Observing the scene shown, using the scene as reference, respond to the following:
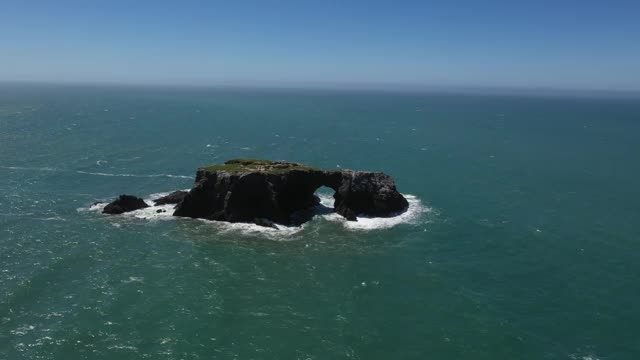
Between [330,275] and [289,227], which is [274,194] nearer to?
[289,227]

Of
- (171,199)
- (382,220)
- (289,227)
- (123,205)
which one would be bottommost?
(289,227)

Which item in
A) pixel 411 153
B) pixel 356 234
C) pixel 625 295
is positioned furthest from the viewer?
pixel 411 153

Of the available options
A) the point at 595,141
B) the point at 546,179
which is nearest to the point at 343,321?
the point at 546,179

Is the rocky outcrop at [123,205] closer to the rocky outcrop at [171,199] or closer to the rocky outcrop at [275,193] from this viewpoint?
the rocky outcrop at [171,199]

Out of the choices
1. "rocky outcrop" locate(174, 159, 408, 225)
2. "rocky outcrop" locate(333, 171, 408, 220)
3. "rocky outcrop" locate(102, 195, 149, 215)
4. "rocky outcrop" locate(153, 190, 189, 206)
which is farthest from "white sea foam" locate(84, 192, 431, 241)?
"rocky outcrop" locate(333, 171, 408, 220)

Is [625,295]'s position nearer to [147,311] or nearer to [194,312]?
[194,312]

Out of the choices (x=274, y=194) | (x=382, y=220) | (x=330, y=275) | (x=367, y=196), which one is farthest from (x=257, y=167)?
(x=330, y=275)
